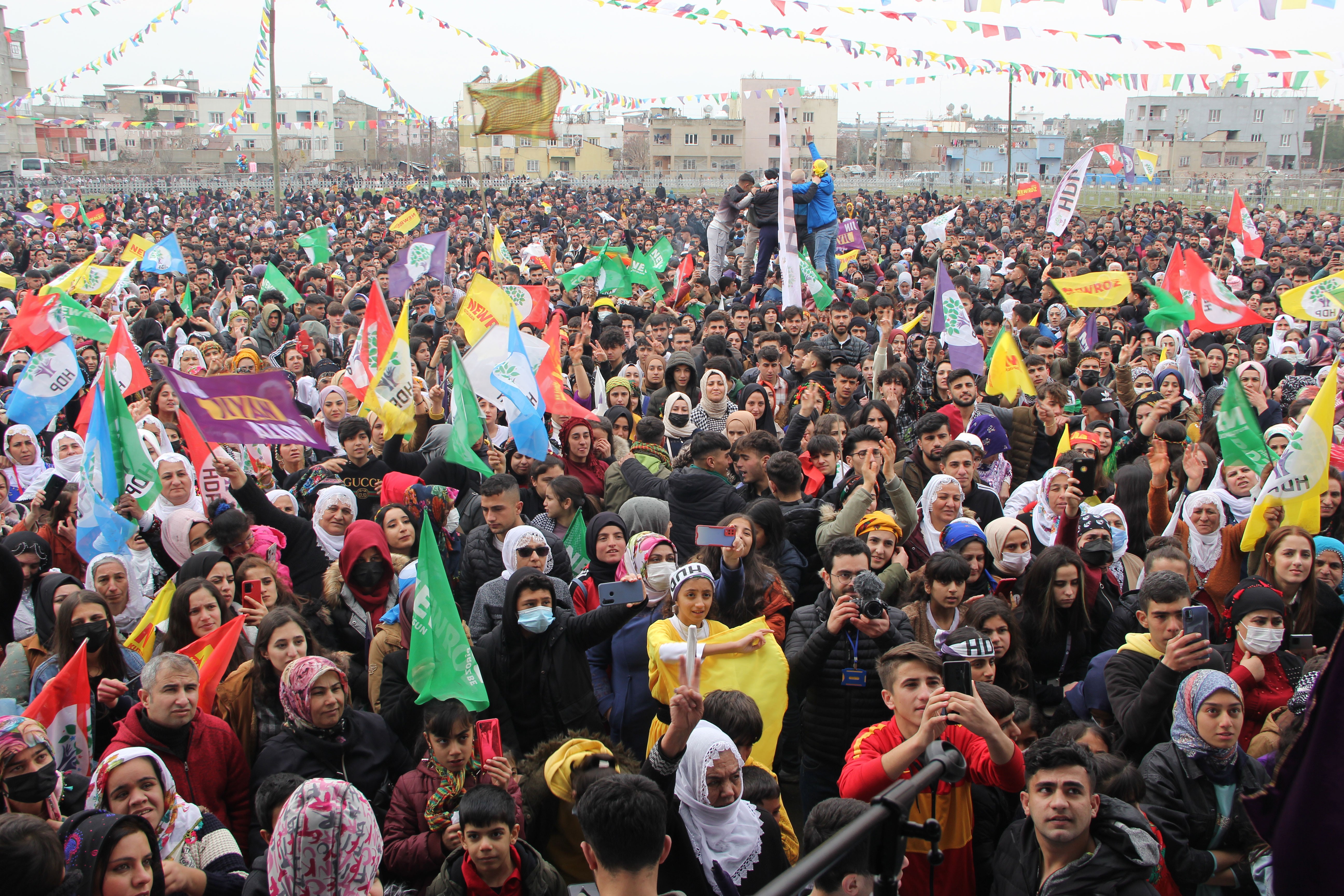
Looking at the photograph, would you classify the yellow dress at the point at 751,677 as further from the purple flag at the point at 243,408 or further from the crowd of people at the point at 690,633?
the purple flag at the point at 243,408

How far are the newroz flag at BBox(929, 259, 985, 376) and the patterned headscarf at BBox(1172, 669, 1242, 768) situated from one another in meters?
4.95

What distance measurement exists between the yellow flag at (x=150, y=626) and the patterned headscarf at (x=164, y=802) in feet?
4.25

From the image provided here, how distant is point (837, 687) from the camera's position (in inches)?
151

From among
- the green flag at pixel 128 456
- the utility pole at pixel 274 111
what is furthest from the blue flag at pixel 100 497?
the utility pole at pixel 274 111

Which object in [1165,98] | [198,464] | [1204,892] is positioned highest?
[1165,98]

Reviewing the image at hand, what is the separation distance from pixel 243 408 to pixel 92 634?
163 cm

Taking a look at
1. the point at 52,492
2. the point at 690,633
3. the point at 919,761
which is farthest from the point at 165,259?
the point at 919,761

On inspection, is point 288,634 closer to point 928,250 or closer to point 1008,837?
point 1008,837

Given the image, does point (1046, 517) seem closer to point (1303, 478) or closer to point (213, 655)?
point (1303, 478)

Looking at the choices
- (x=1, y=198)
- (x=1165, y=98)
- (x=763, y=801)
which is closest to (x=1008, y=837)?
(x=763, y=801)

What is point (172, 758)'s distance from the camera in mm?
3461

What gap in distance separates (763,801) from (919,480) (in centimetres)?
298

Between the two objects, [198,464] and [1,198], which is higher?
[1,198]

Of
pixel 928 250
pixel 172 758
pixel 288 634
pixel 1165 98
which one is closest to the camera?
pixel 172 758
